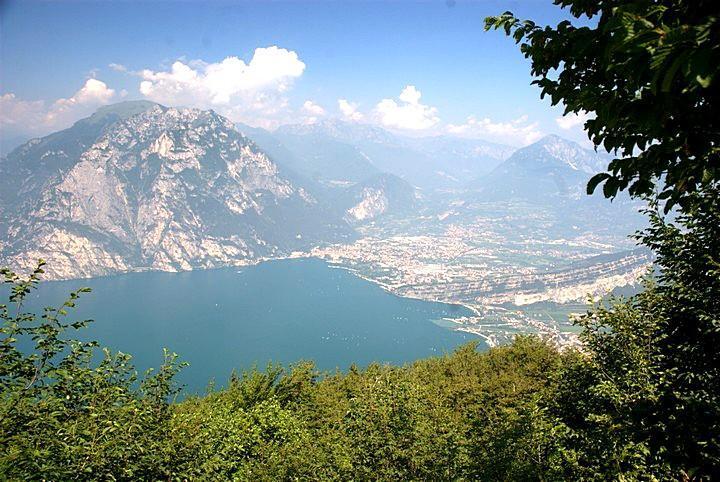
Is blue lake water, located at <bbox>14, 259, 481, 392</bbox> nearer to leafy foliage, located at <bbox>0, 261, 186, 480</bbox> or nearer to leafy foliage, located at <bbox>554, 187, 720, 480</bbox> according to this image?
leafy foliage, located at <bbox>0, 261, 186, 480</bbox>

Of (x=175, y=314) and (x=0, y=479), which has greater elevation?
(x=0, y=479)

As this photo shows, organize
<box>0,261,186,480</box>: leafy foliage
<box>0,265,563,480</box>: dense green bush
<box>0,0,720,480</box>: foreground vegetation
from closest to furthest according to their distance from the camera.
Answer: <box>0,0,720,480</box>: foreground vegetation
<box>0,261,186,480</box>: leafy foliage
<box>0,265,563,480</box>: dense green bush

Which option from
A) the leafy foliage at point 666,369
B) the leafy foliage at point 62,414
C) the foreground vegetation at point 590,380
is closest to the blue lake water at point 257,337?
the foreground vegetation at point 590,380

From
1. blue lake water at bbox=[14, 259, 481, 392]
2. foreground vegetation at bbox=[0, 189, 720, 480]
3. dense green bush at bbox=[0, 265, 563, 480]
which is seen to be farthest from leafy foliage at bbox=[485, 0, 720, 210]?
blue lake water at bbox=[14, 259, 481, 392]

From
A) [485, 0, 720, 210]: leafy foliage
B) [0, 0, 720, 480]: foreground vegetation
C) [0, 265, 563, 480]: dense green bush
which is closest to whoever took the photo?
[485, 0, 720, 210]: leafy foliage

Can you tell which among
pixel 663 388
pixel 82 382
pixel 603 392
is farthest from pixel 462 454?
pixel 82 382

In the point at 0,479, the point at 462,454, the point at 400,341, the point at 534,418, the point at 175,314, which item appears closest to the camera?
the point at 0,479

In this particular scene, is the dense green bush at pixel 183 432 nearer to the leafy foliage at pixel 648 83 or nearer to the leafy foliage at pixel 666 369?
the leafy foliage at pixel 666 369

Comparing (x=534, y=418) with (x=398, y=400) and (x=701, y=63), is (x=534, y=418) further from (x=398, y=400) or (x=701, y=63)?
(x=701, y=63)
